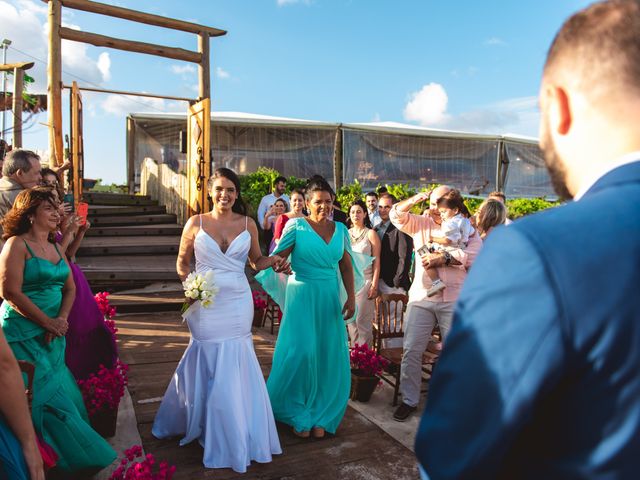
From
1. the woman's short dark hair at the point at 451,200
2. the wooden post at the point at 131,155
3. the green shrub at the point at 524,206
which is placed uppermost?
the wooden post at the point at 131,155

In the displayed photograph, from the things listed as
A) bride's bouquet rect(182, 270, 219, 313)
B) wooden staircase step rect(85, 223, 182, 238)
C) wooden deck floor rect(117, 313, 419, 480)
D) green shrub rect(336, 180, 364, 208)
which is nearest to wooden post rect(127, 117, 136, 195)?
wooden staircase step rect(85, 223, 182, 238)

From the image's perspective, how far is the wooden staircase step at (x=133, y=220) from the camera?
1135 cm

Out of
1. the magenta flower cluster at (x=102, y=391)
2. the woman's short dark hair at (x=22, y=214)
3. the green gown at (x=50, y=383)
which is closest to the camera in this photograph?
the green gown at (x=50, y=383)

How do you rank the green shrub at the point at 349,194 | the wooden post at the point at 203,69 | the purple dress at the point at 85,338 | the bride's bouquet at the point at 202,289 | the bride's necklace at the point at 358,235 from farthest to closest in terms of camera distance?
the green shrub at the point at 349,194 → the wooden post at the point at 203,69 → the bride's necklace at the point at 358,235 → the purple dress at the point at 85,338 → the bride's bouquet at the point at 202,289

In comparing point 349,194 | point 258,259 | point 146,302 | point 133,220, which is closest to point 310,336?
point 258,259

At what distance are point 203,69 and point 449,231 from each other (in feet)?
25.2

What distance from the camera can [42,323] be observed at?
125 inches

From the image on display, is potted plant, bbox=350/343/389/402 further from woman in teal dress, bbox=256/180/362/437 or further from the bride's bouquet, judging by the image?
the bride's bouquet

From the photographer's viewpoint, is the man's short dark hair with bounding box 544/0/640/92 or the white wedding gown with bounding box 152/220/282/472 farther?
the white wedding gown with bounding box 152/220/282/472

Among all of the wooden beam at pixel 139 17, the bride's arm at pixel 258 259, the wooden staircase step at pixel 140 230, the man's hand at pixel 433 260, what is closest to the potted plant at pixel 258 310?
the bride's arm at pixel 258 259

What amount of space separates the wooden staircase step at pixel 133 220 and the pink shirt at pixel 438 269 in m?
8.70

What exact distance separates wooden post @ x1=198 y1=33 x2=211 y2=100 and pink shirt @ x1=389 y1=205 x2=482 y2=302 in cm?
692

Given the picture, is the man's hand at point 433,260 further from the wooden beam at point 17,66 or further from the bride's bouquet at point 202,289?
the wooden beam at point 17,66

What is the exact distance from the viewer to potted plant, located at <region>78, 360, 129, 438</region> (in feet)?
12.0
